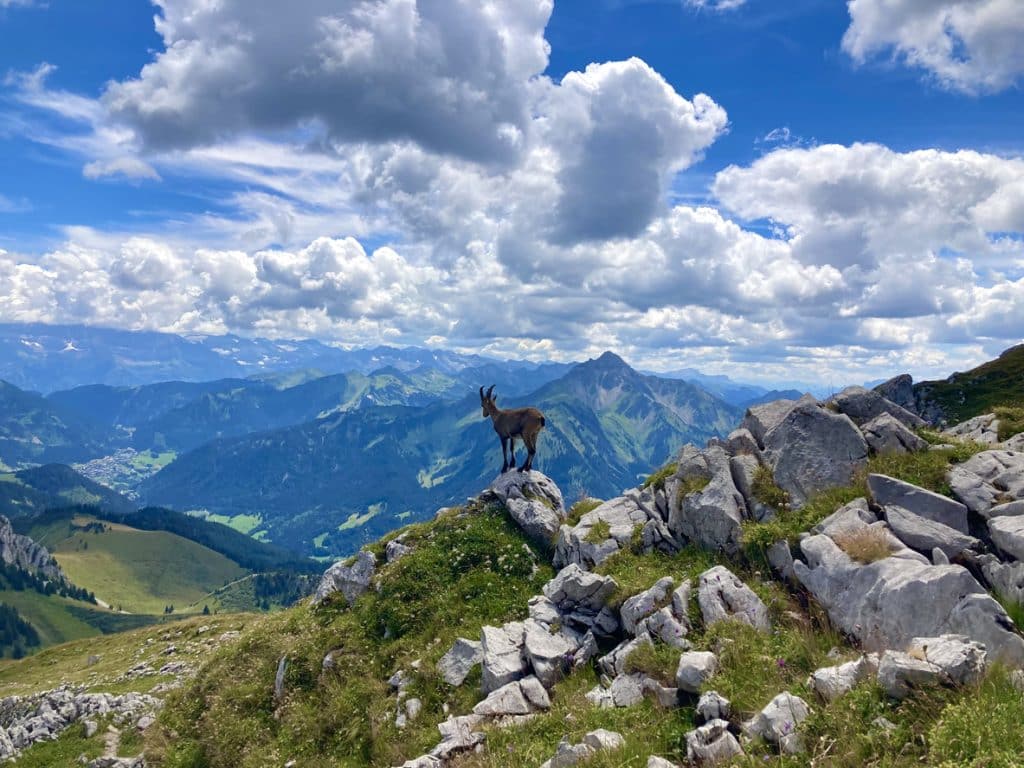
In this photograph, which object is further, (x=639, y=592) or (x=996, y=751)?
(x=639, y=592)

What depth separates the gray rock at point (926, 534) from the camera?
13.5 m

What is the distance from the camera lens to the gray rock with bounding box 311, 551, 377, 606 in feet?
84.7

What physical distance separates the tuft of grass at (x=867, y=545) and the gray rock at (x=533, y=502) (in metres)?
13.8

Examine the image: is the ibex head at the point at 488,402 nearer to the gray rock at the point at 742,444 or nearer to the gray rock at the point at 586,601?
the gray rock at the point at 742,444

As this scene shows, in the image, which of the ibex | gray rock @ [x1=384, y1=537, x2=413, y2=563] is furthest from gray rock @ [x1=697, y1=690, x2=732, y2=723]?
the ibex

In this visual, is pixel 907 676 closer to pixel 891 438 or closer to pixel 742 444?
pixel 891 438

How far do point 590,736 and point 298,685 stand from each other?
15354mm

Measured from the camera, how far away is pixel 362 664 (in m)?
21.0

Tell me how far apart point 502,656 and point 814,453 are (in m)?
12.2

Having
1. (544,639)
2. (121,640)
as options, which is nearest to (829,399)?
(544,639)

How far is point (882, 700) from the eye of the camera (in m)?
8.80

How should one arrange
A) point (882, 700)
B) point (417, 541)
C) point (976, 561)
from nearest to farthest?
point (882, 700), point (976, 561), point (417, 541)

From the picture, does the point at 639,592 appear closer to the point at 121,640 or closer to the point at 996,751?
the point at 996,751

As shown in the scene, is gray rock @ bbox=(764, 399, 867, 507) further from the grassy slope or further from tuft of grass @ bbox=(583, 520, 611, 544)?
the grassy slope
